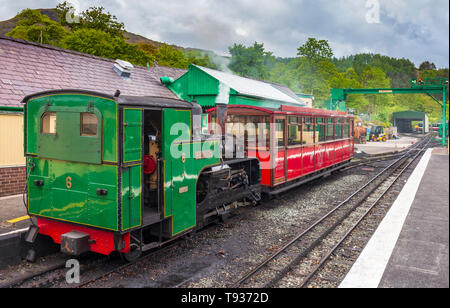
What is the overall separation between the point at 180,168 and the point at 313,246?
10.7 ft

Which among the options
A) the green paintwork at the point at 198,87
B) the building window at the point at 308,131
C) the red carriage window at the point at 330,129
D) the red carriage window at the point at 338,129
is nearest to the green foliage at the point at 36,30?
the green paintwork at the point at 198,87

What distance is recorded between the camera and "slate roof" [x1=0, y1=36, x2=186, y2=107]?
1079 cm

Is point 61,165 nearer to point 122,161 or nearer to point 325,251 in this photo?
point 122,161

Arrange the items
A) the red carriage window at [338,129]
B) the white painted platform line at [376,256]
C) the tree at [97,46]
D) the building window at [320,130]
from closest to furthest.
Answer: the white painted platform line at [376,256]
the building window at [320,130]
the red carriage window at [338,129]
the tree at [97,46]

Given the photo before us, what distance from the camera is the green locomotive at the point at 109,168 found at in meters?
5.32

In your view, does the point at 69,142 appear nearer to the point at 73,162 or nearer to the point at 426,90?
the point at 73,162

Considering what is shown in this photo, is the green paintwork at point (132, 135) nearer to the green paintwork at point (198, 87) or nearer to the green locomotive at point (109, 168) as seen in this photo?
the green locomotive at point (109, 168)

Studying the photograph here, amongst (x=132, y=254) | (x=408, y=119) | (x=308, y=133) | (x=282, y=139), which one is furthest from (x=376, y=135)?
(x=132, y=254)

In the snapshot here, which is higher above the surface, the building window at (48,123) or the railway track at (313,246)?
the building window at (48,123)

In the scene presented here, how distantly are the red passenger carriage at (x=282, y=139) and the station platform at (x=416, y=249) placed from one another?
4.28 meters

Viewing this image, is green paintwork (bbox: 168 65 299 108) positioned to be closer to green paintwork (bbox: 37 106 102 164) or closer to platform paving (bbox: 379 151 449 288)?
green paintwork (bbox: 37 106 102 164)

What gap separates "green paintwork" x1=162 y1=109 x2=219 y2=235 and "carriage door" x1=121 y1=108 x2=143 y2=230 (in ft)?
2.01

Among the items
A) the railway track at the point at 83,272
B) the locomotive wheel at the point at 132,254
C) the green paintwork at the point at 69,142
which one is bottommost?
the railway track at the point at 83,272

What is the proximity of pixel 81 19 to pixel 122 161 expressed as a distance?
47.6m
